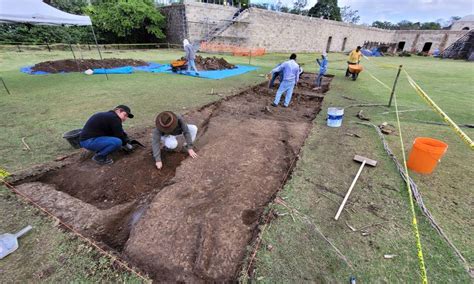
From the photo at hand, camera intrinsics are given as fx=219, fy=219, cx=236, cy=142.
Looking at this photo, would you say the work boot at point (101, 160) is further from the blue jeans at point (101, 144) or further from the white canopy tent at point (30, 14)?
the white canopy tent at point (30, 14)

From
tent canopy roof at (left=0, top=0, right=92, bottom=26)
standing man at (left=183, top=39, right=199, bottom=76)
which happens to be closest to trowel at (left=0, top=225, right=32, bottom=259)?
tent canopy roof at (left=0, top=0, right=92, bottom=26)

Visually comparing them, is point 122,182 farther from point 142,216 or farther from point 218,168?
point 218,168

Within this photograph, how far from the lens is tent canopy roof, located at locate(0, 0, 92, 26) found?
6.35m

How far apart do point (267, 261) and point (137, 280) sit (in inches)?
43.7

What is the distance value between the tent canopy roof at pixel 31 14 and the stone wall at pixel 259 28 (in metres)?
14.6

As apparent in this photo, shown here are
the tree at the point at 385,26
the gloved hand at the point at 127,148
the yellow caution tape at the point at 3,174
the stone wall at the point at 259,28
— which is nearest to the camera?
the yellow caution tape at the point at 3,174

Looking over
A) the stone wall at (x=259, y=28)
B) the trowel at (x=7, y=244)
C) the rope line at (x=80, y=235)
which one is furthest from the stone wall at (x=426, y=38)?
the trowel at (x=7, y=244)

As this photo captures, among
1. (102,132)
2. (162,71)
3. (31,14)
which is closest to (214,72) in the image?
(162,71)

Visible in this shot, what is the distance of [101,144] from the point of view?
128 inches

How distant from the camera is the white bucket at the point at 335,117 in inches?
193

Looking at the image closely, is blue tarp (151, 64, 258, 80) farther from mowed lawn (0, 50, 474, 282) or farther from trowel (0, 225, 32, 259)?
trowel (0, 225, 32, 259)

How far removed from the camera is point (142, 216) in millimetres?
2430

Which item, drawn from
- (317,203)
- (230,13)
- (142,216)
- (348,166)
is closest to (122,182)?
(142,216)

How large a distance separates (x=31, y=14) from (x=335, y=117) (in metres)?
9.58
